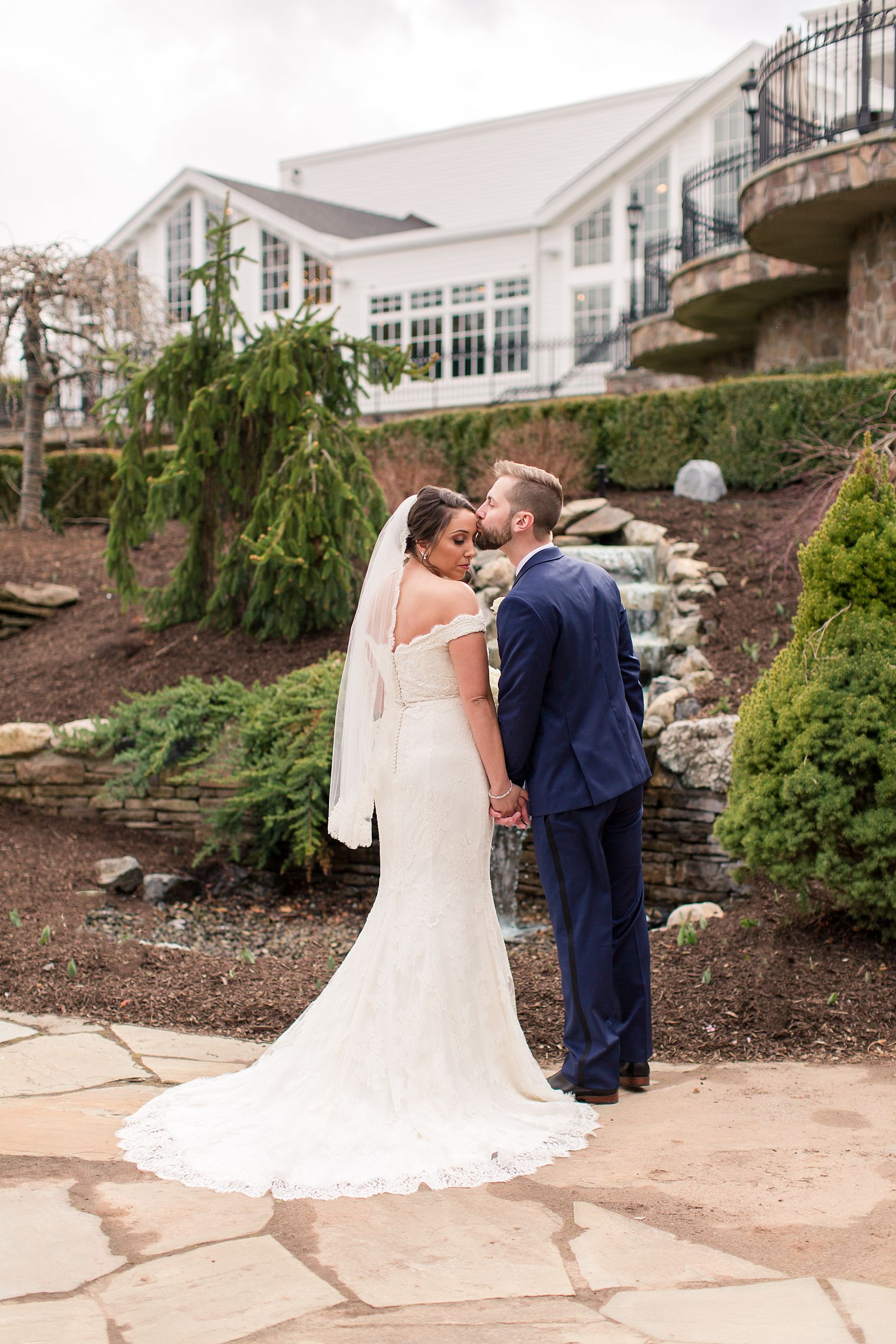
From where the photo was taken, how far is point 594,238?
26422 millimetres

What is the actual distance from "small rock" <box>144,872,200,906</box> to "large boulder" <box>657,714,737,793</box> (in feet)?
10.1

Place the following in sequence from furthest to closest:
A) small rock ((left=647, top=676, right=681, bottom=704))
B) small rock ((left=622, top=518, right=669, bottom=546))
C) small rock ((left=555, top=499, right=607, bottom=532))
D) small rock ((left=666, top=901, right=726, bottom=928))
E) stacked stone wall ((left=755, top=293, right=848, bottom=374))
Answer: stacked stone wall ((left=755, top=293, right=848, bottom=374))
small rock ((left=555, top=499, right=607, bottom=532))
small rock ((left=622, top=518, right=669, bottom=546))
small rock ((left=647, top=676, right=681, bottom=704))
small rock ((left=666, top=901, right=726, bottom=928))

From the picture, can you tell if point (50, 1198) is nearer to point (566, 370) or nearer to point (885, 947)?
point (885, 947)

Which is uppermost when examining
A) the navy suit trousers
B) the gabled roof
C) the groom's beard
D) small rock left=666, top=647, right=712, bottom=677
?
the gabled roof

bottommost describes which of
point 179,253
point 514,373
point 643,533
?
point 643,533

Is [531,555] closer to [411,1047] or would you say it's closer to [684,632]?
[411,1047]

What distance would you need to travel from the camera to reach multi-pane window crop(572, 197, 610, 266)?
2620 centimetres

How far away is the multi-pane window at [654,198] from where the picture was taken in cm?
2578

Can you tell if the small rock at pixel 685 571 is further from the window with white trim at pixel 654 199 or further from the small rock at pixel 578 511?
the window with white trim at pixel 654 199

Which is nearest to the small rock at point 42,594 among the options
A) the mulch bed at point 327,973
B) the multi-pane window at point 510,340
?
the mulch bed at point 327,973

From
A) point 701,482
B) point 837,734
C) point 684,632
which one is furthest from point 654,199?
point 837,734

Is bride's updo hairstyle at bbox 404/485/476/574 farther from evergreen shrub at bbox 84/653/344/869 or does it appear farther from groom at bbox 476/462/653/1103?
evergreen shrub at bbox 84/653/344/869

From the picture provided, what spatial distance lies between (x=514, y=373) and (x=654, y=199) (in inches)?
192

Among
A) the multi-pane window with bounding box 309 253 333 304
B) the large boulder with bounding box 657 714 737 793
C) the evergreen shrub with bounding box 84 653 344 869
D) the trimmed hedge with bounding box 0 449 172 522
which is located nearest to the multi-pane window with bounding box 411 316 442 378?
the multi-pane window with bounding box 309 253 333 304
